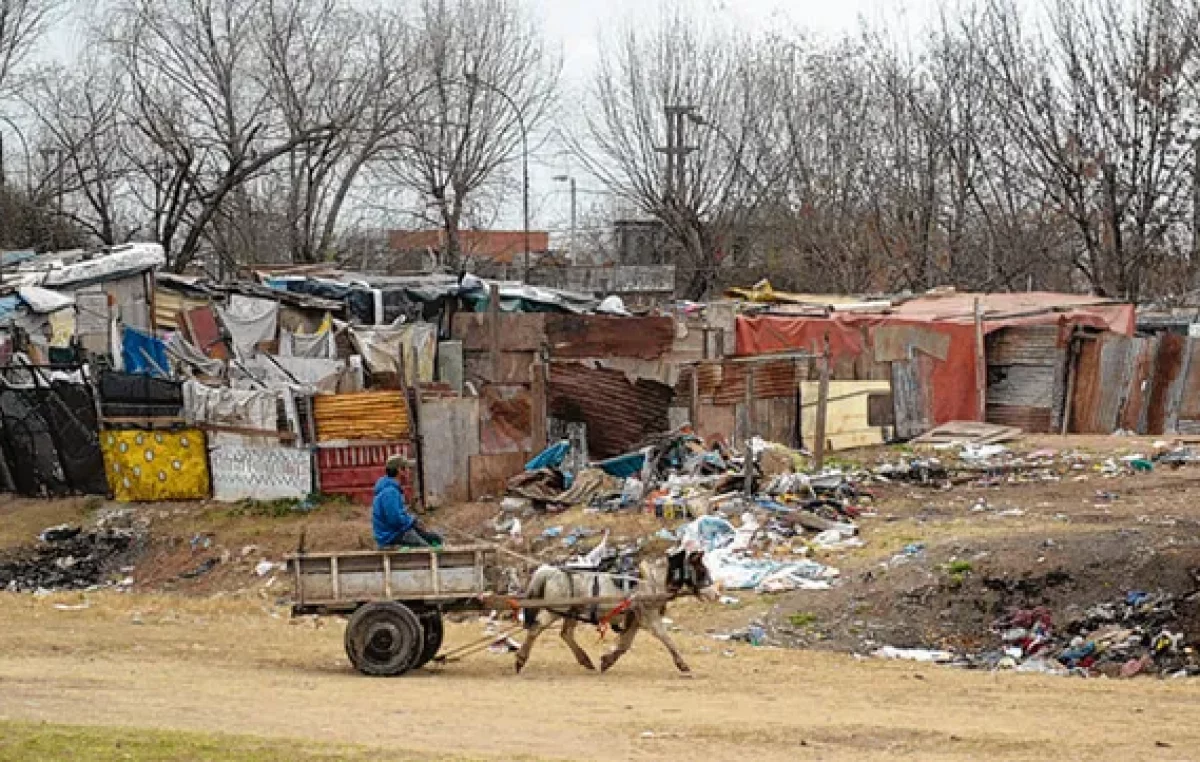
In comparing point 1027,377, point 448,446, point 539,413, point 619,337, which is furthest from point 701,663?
point 1027,377

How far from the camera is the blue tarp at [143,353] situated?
28859 mm

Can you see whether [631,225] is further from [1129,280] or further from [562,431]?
[562,431]

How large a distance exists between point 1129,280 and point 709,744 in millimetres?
32026

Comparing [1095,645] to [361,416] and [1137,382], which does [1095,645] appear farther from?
[1137,382]

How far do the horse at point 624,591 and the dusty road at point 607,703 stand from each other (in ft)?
1.44

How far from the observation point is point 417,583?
14.7 metres

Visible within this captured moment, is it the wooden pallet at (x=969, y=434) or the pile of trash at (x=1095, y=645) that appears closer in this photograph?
the pile of trash at (x=1095, y=645)

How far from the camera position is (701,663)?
16.2m

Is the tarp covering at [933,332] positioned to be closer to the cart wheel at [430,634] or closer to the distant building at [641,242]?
the cart wheel at [430,634]

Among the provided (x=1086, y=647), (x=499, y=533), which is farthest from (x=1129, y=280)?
(x=1086, y=647)

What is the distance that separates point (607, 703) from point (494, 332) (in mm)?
17530

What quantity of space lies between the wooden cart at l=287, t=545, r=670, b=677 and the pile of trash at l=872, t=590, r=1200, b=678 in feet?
14.1

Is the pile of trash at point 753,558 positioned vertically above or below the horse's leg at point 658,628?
below

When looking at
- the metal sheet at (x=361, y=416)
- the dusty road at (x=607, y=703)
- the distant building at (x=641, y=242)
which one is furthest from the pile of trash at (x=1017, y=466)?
the distant building at (x=641, y=242)
